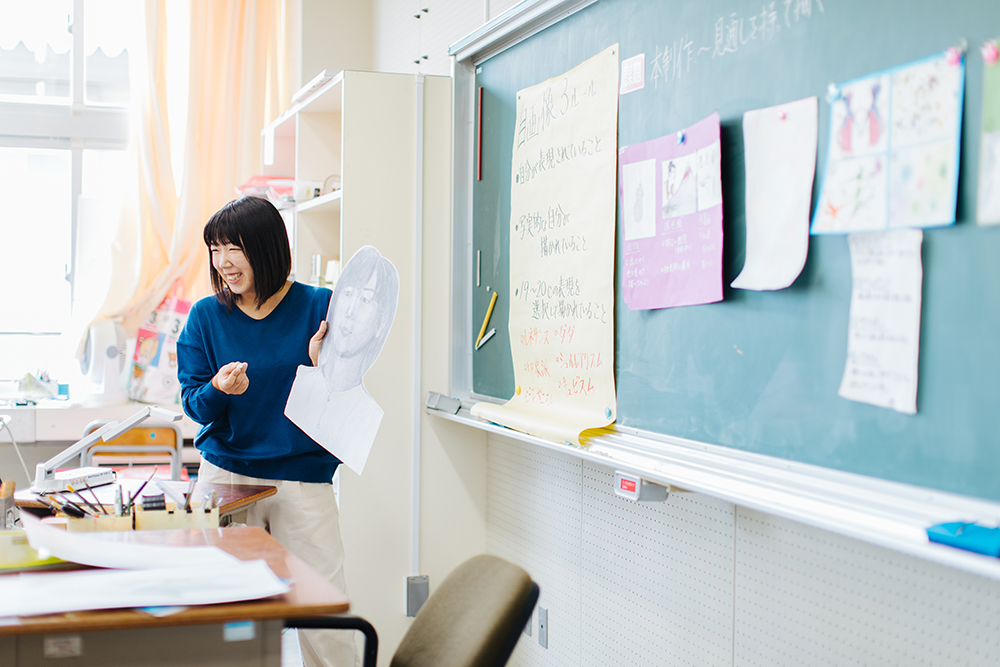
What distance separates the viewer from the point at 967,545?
949 millimetres

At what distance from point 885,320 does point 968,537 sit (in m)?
0.33

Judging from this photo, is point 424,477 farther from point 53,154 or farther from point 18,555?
point 53,154

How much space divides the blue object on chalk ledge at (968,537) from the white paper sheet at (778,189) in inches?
18.1

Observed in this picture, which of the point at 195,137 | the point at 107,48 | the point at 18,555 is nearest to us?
the point at 18,555

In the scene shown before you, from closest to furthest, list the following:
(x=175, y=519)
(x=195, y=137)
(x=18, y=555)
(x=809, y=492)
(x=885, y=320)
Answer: (x=18, y=555), (x=885, y=320), (x=809, y=492), (x=175, y=519), (x=195, y=137)

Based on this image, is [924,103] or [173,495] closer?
[924,103]

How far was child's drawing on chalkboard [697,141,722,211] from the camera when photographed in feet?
4.66

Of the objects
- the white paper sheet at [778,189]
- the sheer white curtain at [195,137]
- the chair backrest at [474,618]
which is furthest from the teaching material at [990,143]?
the sheer white curtain at [195,137]

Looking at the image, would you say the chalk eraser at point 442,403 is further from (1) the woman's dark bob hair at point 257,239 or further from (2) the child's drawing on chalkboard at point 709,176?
(2) the child's drawing on chalkboard at point 709,176

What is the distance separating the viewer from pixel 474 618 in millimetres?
1030

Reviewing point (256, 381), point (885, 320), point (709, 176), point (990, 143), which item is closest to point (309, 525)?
point (256, 381)

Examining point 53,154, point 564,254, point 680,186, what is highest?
point 53,154

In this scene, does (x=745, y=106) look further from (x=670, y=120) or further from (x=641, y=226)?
(x=641, y=226)

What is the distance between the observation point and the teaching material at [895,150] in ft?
3.40
